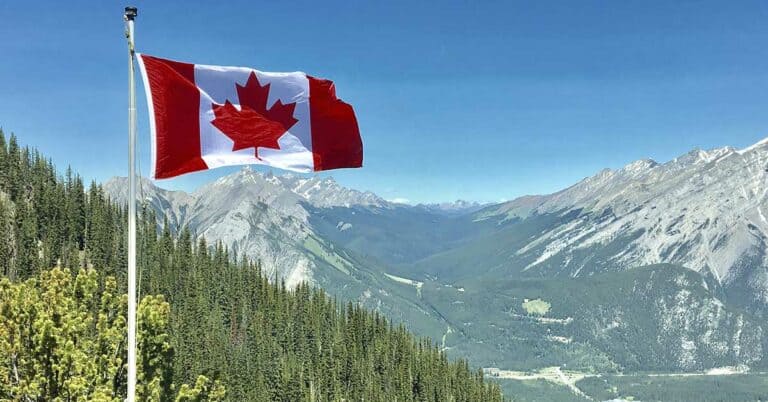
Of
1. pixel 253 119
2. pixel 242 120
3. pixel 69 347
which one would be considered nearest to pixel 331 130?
pixel 253 119

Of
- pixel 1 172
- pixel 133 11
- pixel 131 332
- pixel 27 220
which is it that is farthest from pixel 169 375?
pixel 1 172

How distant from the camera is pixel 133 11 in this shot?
18.4 meters

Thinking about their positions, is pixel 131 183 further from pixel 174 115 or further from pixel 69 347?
pixel 69 347

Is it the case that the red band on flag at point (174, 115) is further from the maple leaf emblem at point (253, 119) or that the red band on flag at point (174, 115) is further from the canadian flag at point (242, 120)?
the maple leaf emblem at point (253, 119)

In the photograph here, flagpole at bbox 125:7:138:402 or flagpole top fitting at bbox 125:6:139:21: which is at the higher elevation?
flagpole top fitting at bbox 125:6:139:21

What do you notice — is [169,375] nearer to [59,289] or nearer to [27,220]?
[59,289]

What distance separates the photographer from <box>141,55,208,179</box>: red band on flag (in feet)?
66.4

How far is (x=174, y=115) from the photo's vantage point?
20734 millimetres

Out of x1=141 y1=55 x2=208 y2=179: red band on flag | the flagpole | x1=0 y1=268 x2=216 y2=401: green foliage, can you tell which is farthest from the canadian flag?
x1=0 y1=268 x2=216 y2=401: green foliage

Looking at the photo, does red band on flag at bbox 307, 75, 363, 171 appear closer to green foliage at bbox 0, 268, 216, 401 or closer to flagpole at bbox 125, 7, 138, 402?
flagpole at bbox 125, 7, 138, 402

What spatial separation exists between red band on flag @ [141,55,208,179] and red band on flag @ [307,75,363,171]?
4486 millimetres

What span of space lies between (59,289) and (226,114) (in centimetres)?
1606

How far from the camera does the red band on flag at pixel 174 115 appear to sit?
66.4 feet

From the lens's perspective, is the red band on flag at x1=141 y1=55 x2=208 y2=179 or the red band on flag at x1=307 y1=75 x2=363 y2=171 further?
the red band on flag at x1=307 y1=75 x2=363 y2=171
